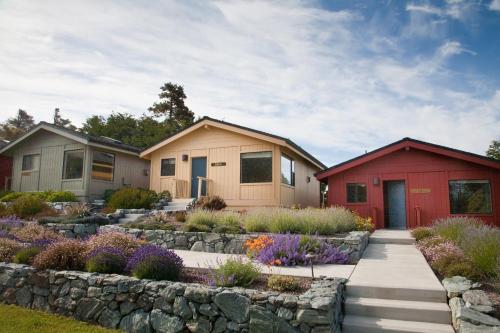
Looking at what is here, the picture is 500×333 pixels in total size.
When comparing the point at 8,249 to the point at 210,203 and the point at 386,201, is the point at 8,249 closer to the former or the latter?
the point at 210,203

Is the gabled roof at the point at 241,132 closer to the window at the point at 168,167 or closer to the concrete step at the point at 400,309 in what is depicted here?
the window at the point at 168,167

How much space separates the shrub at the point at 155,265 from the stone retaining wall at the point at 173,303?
215 mm

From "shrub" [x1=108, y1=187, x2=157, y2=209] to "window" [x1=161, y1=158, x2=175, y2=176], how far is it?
222 centimetres

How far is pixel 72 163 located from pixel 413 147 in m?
16.2

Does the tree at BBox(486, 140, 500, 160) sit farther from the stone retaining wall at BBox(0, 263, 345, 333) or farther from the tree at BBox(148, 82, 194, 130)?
the stone retaining wall at BBox(0, 263, 345, 333)

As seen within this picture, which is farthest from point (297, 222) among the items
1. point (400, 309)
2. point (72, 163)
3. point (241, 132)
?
point (72, 163)

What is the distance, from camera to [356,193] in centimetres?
1477

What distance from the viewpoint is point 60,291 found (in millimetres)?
5434

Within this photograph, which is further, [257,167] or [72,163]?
[72,163]

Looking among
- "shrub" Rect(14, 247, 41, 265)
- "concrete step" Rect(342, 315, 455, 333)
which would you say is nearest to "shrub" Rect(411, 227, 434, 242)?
"concrete step" Rect(342, 315, 455, 333)

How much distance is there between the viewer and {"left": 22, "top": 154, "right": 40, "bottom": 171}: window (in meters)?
18.6

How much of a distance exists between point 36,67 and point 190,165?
26.5 ft

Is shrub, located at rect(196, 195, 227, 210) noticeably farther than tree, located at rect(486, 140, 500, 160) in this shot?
No

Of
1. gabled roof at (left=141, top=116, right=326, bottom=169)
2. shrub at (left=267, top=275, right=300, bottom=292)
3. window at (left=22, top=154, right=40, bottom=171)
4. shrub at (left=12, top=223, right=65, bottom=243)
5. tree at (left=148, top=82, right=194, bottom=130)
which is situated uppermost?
tree at (left=148, top=82, right=194, bottom=130)
